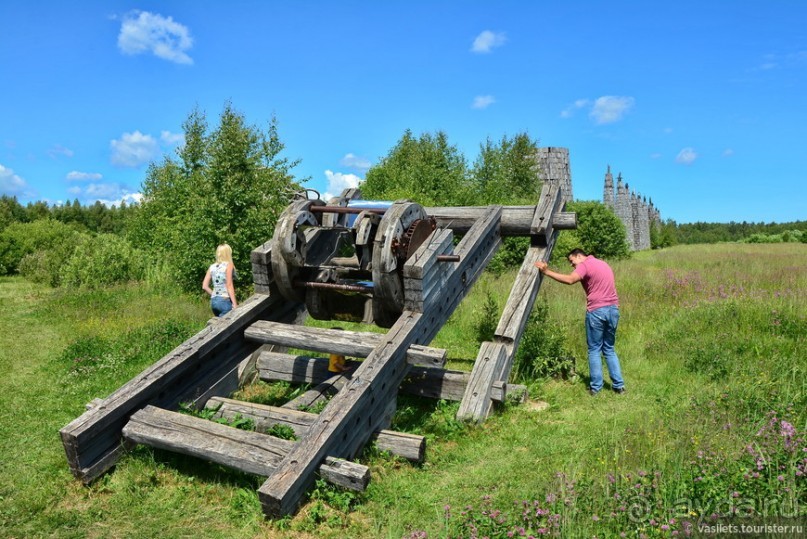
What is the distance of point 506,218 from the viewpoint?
289 inches

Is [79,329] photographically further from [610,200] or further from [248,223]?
[610,200]

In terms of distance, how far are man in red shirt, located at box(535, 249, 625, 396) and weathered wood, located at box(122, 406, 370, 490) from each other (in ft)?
11.9

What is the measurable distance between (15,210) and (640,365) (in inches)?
2204

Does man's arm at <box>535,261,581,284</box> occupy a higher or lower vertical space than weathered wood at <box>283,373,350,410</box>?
higher

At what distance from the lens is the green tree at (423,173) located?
90.8 feet

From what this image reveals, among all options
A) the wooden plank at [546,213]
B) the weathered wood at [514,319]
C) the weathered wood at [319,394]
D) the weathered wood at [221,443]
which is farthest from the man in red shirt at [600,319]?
the weathered wood at [221,443]

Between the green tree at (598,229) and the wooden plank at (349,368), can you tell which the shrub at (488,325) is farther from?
the green tree at (598,229)

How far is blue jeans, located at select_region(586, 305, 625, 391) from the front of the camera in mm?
6578

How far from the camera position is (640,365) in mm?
7551

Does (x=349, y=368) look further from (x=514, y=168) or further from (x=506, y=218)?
(x=514, y=168)

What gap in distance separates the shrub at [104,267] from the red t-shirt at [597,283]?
55.4ft

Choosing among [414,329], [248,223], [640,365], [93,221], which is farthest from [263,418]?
[93,221]

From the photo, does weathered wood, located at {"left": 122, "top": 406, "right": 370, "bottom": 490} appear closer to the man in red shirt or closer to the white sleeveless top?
the white sleeveless top

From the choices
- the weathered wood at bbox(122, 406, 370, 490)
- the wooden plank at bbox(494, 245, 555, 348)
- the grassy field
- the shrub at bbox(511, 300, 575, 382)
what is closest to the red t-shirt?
the wooden plank at bbox(494, 245, 555, 348)
